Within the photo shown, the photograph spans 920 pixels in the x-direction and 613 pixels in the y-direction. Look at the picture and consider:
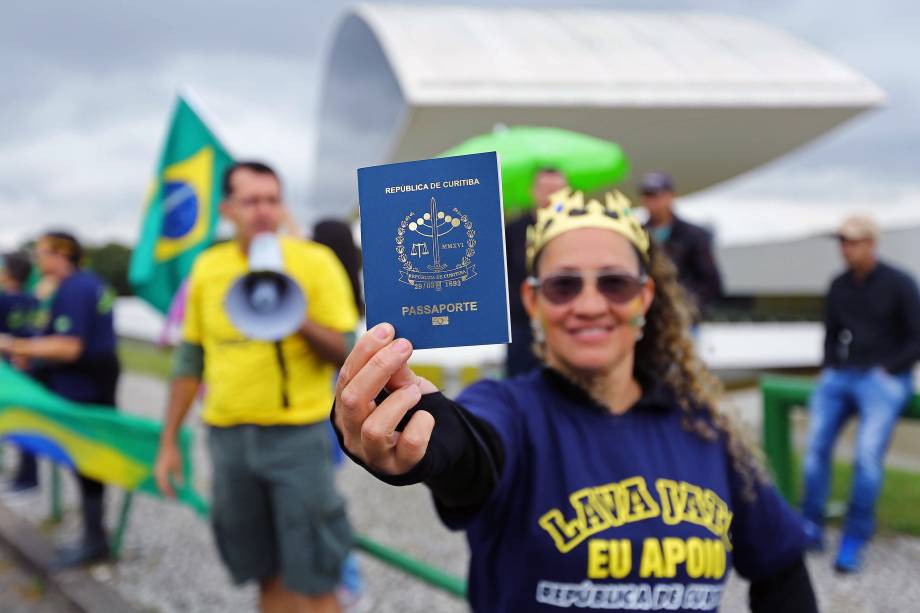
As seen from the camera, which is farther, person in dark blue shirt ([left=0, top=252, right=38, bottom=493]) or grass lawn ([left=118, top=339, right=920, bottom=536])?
person in dark blue shirt ([left=0, top=252, right=38, bottom=493])

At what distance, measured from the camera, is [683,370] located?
1722mm

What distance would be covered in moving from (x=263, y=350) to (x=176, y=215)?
5.82ft

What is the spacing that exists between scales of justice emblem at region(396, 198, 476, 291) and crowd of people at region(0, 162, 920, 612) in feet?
0.30

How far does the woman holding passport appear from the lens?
1374 mm

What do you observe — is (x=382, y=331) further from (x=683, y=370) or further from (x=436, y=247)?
(x=683, y=370)

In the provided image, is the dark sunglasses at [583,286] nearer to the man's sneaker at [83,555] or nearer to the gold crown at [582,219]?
the gold crown at [582,219]

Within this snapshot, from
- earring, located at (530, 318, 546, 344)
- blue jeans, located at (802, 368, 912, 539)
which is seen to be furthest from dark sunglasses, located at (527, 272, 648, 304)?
blue jeans, located at (802, 368, 912, 539)

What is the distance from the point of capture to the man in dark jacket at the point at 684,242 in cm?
404

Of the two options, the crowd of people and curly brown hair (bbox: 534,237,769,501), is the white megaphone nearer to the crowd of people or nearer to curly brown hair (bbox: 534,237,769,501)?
the crowd of people

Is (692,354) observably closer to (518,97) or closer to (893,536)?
(893,536)

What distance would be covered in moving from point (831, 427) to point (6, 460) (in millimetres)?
7498

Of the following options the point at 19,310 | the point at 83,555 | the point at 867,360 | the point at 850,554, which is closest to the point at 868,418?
the point at 867,360

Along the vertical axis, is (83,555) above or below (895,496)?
above

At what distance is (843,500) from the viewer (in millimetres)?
5375
